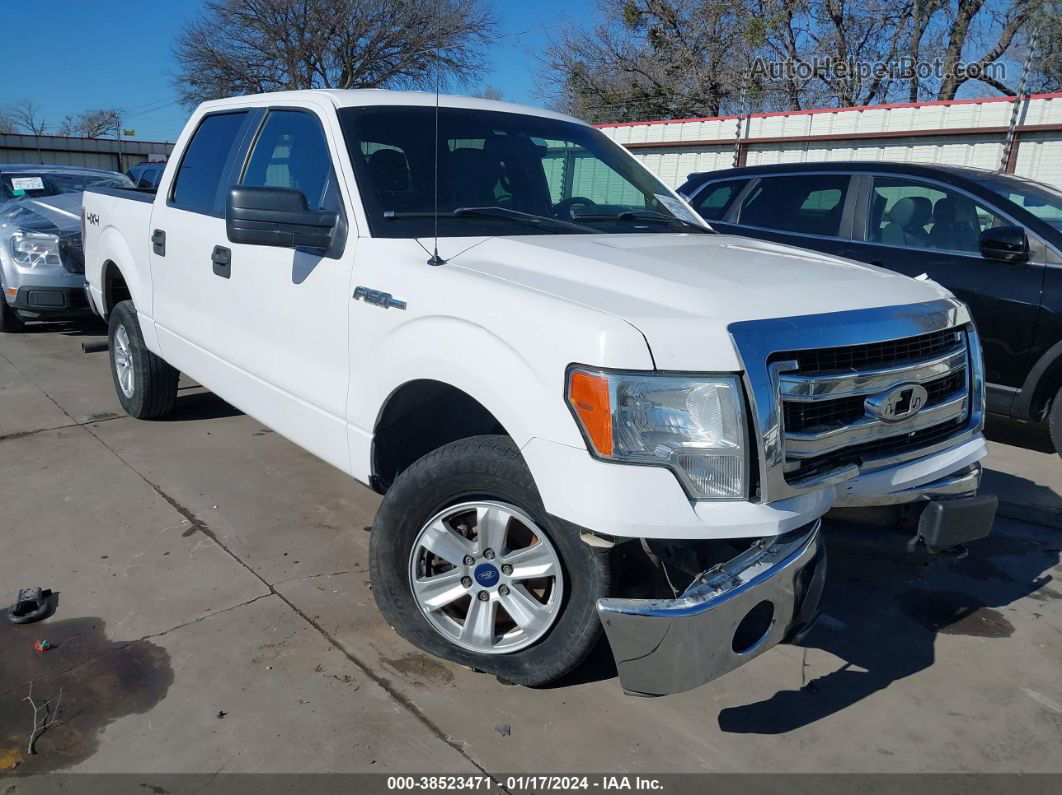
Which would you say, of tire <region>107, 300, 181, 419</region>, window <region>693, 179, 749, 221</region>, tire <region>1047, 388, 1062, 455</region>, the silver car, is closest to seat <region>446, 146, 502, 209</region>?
tire <region>107, 300, 181, 419</region>

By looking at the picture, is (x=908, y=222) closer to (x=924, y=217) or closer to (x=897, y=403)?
(x=924, y=217)

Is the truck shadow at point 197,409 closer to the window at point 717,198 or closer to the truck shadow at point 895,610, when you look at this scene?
the window at point 717,198

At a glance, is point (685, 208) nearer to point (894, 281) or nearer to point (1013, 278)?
point (894, 281)

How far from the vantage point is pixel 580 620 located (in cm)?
264

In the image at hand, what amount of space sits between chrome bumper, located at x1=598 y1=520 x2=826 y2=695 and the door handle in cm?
256

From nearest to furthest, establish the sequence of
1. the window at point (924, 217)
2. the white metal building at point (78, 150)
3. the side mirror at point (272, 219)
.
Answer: the side mirror at point (272, 219) < the window at point (924, 217) < the white metal building at point (78, 150)

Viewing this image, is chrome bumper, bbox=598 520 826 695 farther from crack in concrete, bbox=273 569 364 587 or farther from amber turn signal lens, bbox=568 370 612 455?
crack in concrete, bbox=273 569 364 587

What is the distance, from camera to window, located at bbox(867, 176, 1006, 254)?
569 centimetres

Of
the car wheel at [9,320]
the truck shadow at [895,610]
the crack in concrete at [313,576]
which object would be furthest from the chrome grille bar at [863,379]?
the car wheel at [9,320]

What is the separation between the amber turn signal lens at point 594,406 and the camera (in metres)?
2.35

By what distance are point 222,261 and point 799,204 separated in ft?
14.0

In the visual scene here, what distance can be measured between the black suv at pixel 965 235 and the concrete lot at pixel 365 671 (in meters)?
1.18

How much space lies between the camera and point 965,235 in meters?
5.71
